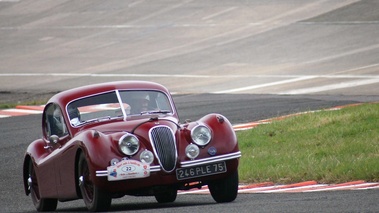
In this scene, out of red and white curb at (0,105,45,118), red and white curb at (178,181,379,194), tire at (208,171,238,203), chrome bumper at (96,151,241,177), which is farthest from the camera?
red and white curb at (0,105,45,118)

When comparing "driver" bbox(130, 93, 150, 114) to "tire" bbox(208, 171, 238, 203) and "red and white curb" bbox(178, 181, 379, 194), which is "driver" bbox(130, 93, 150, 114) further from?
"red and white curb" bbox(178, 181, 379, 194)

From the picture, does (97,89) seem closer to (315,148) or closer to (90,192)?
(90,192)

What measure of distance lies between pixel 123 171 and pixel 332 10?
2767cm

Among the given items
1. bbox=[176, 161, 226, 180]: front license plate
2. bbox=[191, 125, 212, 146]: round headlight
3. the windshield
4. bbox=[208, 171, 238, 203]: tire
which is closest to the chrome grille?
bbox=[176, 161, 226, 180]: front license plate

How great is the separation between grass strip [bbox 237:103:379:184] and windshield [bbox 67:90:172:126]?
2.12 metres

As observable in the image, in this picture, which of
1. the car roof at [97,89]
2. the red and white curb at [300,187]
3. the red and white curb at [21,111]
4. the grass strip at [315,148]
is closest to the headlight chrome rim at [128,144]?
the car roof at [97,89]

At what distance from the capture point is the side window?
12273 millimetres

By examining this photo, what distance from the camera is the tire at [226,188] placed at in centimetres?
1117

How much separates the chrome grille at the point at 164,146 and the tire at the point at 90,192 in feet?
2.14

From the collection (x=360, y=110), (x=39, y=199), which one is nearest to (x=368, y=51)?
(x=360, y=110)

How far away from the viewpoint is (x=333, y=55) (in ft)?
101

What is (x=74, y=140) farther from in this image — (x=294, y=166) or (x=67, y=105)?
(x=294, y=166)

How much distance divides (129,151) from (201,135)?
31.5 inches

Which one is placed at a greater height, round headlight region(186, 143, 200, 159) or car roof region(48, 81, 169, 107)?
car roof region(48, 81, 169, 107)
